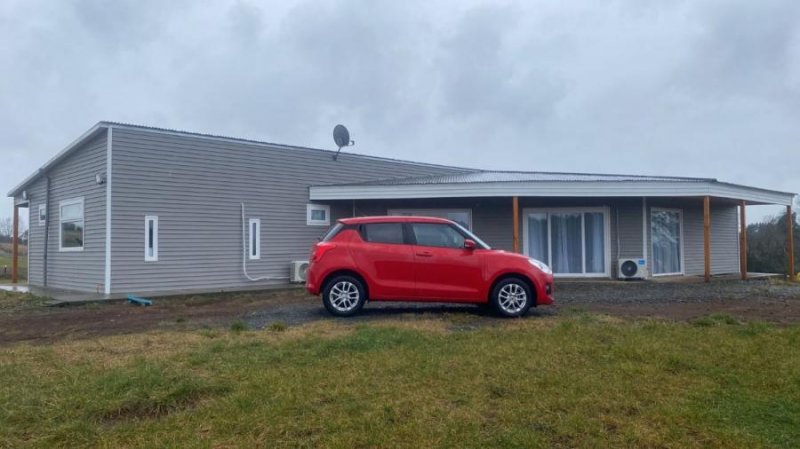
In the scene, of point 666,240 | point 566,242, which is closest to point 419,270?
point 566,242

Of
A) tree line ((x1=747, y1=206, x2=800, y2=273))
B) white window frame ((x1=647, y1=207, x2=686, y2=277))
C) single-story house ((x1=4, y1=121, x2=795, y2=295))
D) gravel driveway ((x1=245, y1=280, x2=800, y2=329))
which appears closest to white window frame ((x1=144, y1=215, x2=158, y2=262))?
single-story house ((x1=4, y1=121, x2=795, y2=295))

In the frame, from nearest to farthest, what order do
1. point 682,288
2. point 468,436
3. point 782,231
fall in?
1. point 468,436
2. point 682,288
3. point 782,231

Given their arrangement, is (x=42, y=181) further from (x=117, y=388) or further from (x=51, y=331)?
(x=117, y=388)

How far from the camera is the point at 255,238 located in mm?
15453

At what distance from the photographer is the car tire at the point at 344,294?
9117 millimetres

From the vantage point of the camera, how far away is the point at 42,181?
16891 mm

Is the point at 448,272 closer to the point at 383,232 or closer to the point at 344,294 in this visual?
the point at 383,232

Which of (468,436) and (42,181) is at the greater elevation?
(42,181)

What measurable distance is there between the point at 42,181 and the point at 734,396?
17.4m

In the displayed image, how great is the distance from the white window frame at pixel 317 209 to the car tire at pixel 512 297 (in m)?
8.49

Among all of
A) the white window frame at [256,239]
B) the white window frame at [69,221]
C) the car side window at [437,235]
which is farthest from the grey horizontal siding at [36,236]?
the car side window at [437,235]

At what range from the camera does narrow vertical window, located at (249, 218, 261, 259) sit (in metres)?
15.4

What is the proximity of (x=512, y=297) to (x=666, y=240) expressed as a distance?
33.2 ft

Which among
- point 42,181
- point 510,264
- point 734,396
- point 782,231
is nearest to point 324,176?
point 42,181
